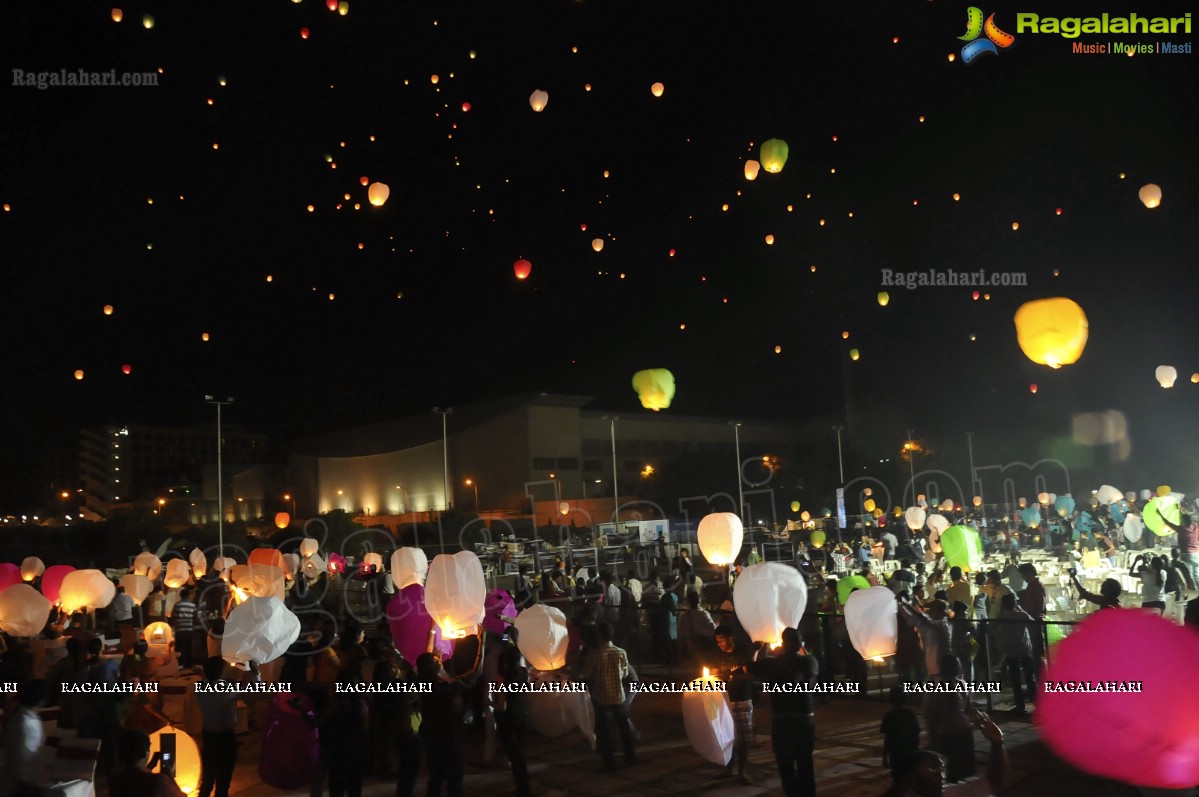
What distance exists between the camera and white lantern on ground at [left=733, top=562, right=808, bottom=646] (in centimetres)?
671

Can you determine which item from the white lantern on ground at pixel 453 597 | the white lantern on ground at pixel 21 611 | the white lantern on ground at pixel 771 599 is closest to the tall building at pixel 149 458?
the white lantern on ground at pixel 21 611

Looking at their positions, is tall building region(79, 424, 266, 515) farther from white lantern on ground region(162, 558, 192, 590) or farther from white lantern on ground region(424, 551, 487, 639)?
white lantern on ground region(424, 551, 487, 639)

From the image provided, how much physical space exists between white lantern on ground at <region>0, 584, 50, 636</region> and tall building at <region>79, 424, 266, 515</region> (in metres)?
58.2

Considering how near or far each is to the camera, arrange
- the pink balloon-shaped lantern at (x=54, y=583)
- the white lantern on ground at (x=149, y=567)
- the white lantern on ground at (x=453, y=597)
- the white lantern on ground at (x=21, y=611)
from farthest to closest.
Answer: the white lantern on ground at (x=149, y=567), the pink balloon-shaped lantern at (x=54, y=583), the white lantern on ground at (x=21, y=611), the white lantern on ground at (x=453, y=597)

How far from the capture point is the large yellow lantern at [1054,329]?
1033 centimetres

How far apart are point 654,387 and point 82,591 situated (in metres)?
10.4

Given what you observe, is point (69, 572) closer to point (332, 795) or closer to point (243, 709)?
point (243, 709)

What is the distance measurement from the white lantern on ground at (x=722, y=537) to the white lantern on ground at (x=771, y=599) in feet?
13.6

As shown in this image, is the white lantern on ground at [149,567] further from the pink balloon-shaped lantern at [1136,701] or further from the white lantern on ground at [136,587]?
the pink balloon-shaped lantern at [1136,701]

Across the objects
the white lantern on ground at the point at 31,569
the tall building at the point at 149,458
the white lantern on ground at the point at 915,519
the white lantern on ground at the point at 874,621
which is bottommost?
the white lantern on ground at the point at 874,621

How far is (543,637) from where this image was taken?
7.16 meters

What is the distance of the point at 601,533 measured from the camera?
93.4ft

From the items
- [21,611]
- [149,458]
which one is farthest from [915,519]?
[149,458]

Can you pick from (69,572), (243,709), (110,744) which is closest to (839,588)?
(243,709)
